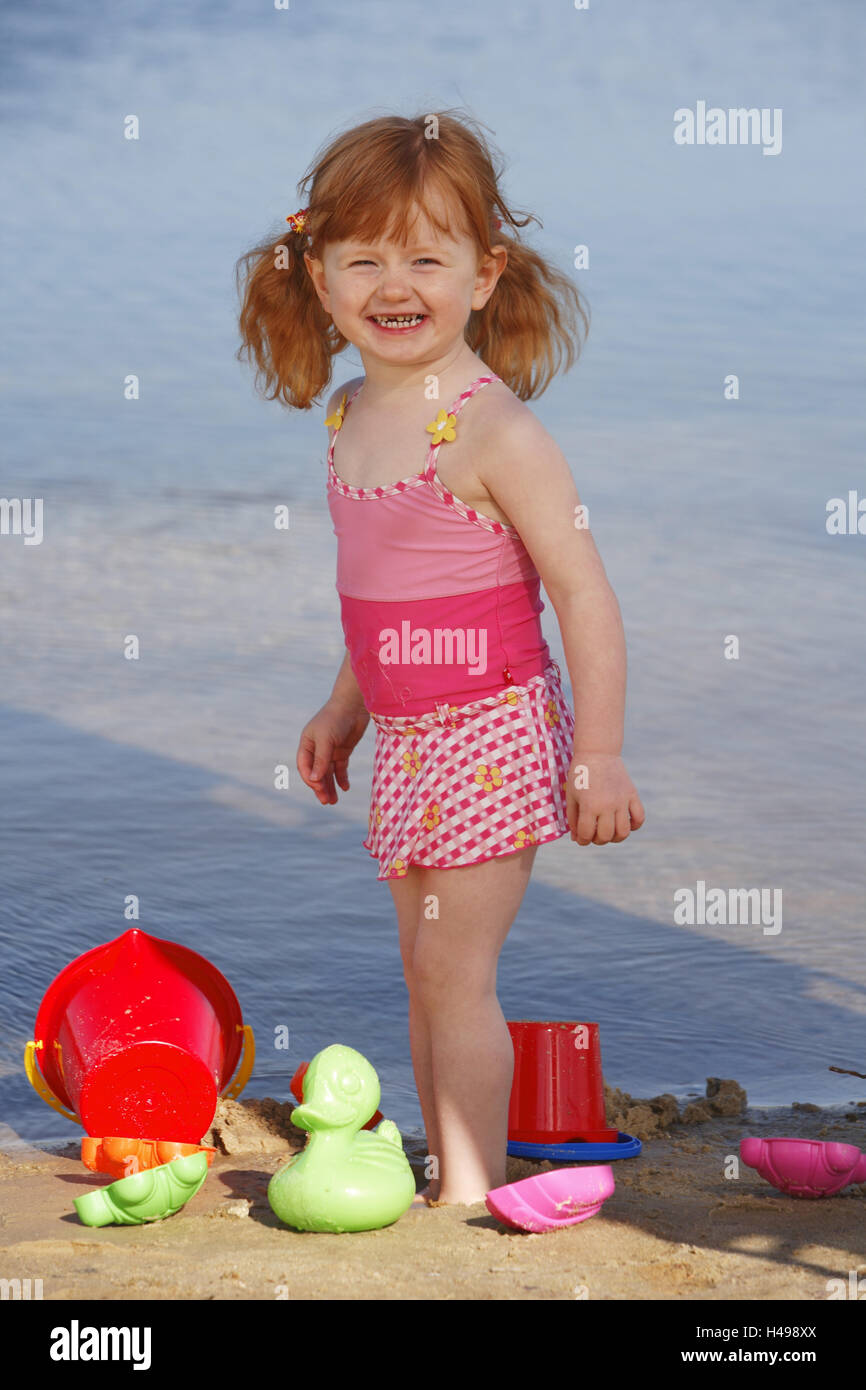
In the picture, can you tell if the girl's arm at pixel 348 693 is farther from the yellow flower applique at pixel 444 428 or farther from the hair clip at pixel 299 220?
the hair clip at pixel 299 220

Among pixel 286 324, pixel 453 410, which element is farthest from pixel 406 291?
pixel 286 324

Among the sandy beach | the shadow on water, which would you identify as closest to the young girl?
the sandy beach

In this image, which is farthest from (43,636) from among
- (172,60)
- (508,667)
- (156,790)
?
(172,60)

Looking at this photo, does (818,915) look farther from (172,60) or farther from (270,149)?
(172,60)

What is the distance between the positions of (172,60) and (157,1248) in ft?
45.2

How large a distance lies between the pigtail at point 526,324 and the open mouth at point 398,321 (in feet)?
0.86

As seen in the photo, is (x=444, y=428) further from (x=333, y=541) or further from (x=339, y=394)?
(x=333, y=541)

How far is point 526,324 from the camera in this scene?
2.60m

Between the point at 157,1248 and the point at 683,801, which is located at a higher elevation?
the point at 683,801

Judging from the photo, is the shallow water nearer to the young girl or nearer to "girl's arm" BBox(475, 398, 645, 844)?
the young girl

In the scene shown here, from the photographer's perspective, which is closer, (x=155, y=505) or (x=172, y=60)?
(x=155, y=505)

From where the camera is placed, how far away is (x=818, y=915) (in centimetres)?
344
